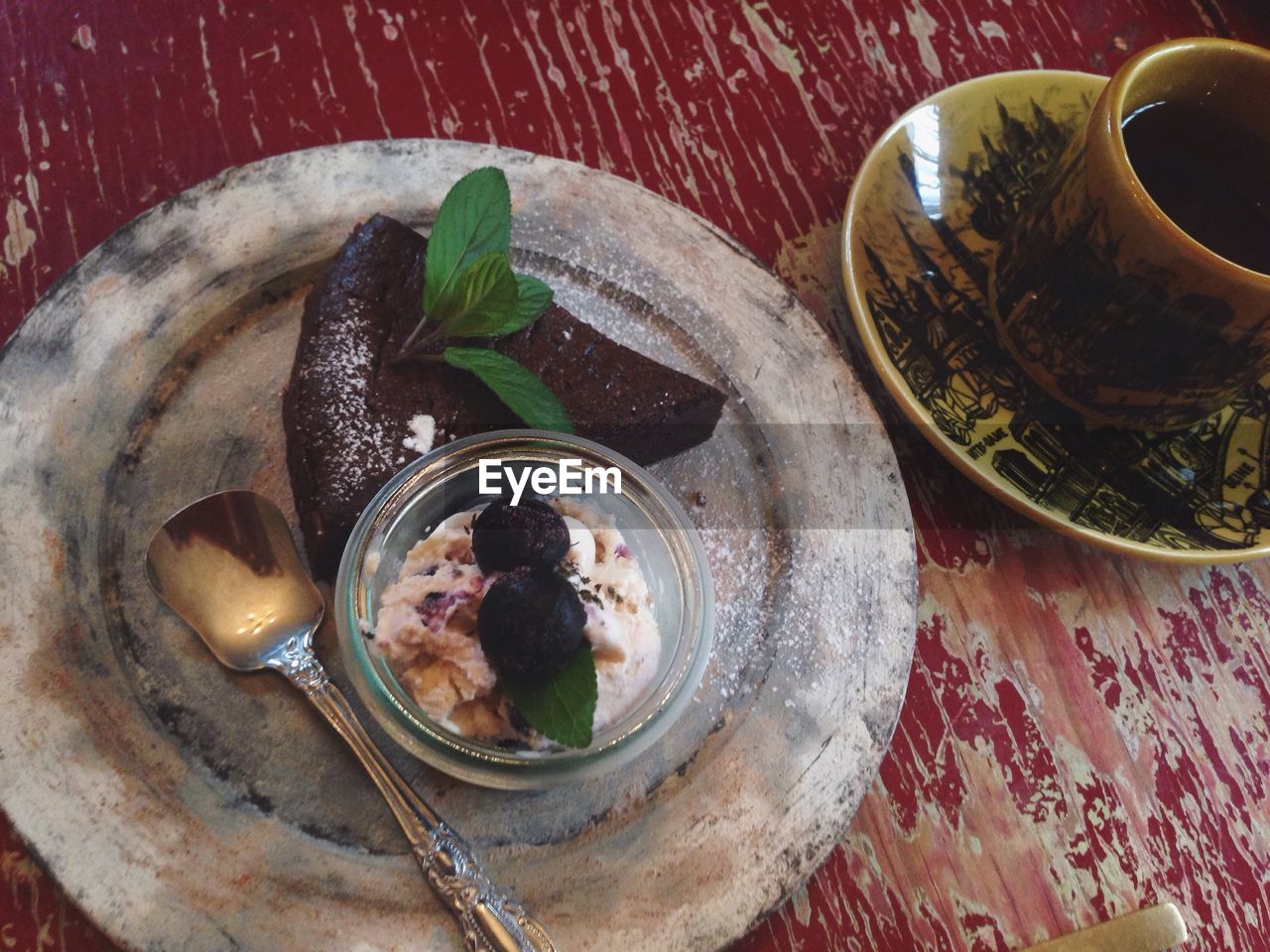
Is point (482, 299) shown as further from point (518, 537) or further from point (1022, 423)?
point (1022, 423)

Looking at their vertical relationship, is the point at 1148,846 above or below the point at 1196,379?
below

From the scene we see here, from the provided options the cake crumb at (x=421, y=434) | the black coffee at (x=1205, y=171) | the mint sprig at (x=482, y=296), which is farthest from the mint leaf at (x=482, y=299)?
the black coffee at (x=1205, y=171)

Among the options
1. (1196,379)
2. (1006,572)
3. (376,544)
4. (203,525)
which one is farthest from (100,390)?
(1196,379)

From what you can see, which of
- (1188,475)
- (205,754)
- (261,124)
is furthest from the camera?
(261,124)

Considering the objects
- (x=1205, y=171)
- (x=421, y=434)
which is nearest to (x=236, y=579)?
(x=421, y=434)

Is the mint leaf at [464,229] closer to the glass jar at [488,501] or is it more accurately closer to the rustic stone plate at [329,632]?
the rustic stone plate at [329,632]

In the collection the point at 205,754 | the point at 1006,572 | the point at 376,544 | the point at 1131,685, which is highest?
the point at 376,544

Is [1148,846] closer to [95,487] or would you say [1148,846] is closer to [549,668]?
[549,668]
